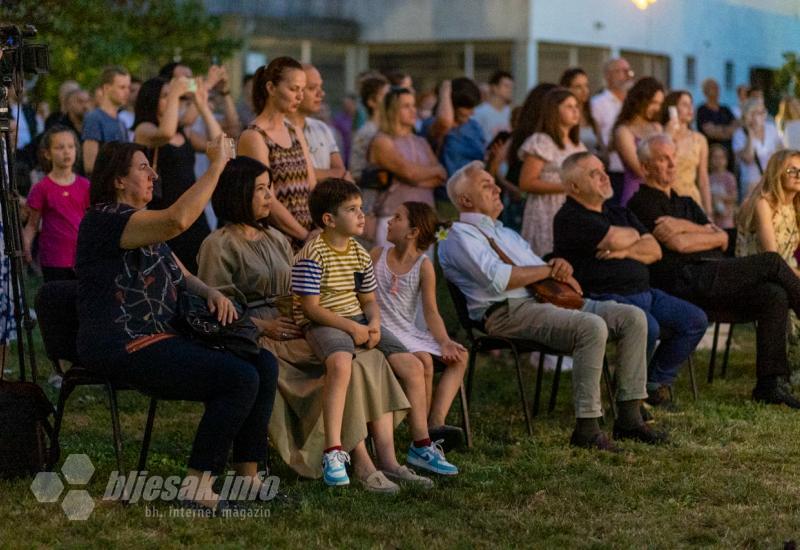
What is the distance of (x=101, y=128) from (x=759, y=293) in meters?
4.13

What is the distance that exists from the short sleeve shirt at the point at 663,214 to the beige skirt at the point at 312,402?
259 centimetres

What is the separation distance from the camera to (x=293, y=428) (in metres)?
6.52

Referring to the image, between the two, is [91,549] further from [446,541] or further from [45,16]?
[45,16]

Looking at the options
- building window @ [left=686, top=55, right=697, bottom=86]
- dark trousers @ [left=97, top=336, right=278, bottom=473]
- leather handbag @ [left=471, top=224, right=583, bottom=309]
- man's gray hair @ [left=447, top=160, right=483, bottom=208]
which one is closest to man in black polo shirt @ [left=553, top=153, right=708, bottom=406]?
leather handbag @ [left=471, top=224, right=583, bottom=309]

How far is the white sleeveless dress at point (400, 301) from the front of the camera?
7027 mm

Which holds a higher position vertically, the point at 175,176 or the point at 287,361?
the point at 175,176

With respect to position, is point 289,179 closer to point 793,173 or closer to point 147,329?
point 147,329

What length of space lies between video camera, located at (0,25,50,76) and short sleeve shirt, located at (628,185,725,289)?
364cm

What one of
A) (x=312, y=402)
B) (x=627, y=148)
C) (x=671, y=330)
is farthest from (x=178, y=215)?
(x=627, y=148)

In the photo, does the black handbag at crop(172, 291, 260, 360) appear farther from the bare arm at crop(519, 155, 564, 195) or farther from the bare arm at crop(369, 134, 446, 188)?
the bare arm at crop(519, 155, 564, 195)

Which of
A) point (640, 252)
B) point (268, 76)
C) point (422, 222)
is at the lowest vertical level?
point (640, 252)

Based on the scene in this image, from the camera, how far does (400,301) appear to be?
23.2ft

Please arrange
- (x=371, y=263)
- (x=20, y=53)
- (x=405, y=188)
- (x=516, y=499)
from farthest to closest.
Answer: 1. (x=405, y=188)
2. (x=371, y=263)
3. (x=20, y=53)
4. (x=516, y=499)

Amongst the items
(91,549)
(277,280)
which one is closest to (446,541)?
(91,549)
